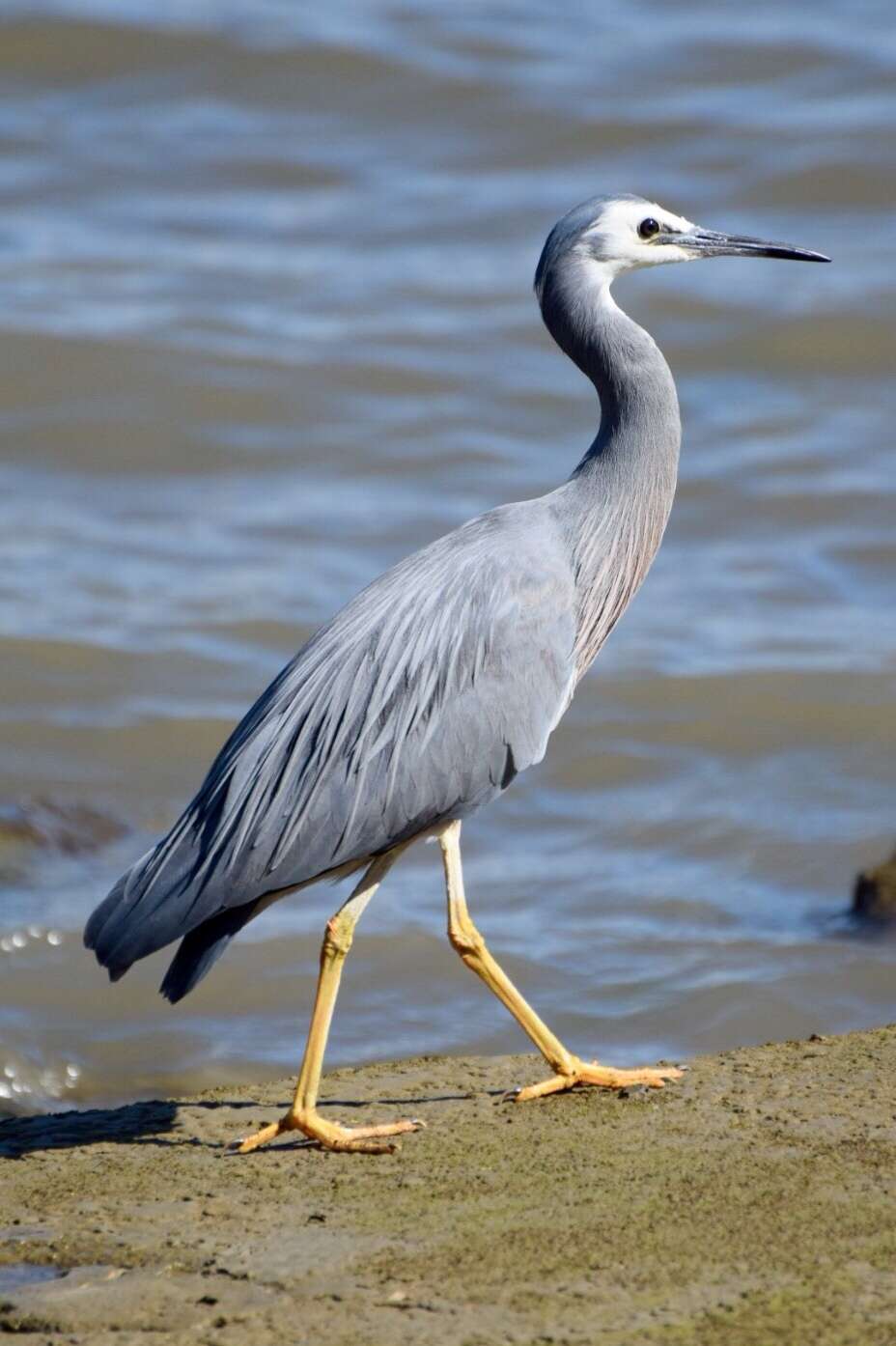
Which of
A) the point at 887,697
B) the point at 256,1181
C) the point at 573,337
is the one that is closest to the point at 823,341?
the point at 887,697

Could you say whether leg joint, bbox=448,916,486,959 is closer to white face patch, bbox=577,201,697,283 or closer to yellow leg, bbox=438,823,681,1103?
yellow leg, bbox=438,823,681,1103

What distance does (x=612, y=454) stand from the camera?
6.11 meters

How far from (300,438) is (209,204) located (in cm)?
410

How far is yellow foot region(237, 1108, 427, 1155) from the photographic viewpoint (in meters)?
5.12

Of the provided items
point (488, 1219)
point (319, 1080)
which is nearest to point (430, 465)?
point (319, 1080)

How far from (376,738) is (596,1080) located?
114 cm

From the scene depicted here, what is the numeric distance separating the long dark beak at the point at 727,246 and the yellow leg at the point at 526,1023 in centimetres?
195

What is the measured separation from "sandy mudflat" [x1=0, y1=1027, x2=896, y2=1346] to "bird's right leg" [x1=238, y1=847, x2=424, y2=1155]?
0.19 ft

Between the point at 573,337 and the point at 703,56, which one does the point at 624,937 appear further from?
the point at 703,56

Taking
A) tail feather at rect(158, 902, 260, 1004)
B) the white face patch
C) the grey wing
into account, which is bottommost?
tail feather at rect(158, 902, 260, 1004)

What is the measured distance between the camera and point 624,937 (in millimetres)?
8219

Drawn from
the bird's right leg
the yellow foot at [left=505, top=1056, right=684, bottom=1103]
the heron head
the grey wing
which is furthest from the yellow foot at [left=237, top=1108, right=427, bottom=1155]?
the heron head

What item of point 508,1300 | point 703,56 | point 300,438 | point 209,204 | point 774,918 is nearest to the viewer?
point 508,1300

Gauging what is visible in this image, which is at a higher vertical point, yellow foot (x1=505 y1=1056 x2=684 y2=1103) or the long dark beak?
the long dark beak
